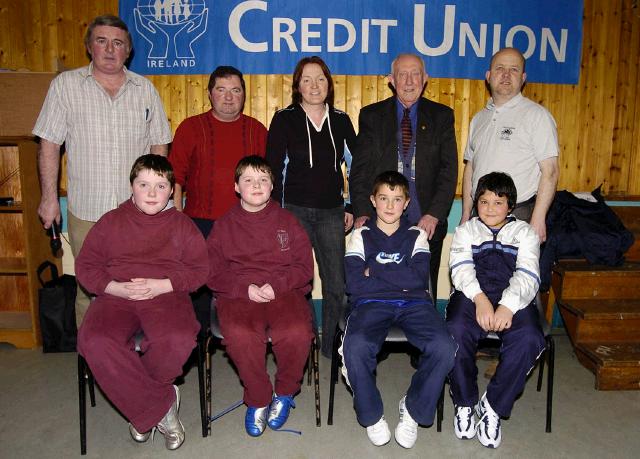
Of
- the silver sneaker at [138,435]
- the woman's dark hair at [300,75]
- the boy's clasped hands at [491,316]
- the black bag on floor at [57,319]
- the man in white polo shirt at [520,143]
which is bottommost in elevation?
the silver sneaker at [138,435]

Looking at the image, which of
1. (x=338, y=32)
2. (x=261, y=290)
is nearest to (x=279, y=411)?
(x=261, y=290)

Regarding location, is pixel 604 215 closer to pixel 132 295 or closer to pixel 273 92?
pixel 273 92

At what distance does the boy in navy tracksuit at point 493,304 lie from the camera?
2383mm

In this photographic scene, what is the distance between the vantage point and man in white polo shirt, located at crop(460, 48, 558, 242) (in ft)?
9.25

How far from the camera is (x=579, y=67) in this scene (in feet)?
12.9

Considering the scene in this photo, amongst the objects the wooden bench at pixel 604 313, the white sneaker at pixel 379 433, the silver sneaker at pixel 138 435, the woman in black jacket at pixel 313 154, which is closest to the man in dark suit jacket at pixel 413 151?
the woman in black jacket at pixel 313 154

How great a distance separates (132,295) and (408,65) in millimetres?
1929

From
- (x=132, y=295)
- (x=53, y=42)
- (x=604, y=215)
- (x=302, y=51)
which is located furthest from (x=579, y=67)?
(x=53, y=42)

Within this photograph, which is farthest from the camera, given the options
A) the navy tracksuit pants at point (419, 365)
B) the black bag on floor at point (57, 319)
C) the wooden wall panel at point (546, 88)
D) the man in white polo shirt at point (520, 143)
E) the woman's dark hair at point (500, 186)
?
the wooden wall panel at point (546, 88)

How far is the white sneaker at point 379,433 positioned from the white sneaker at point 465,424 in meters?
0.35

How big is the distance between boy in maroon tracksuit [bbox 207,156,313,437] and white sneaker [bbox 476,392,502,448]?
2.96 feet

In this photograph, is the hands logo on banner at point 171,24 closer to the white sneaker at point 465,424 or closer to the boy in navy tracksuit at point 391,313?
the boy in navy tracksuit at point 391,313

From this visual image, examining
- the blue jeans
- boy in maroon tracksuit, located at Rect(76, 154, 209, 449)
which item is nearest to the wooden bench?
the blue jeans

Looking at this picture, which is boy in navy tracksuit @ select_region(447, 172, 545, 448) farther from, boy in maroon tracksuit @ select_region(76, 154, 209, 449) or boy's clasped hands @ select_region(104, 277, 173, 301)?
boy's clasped hands @ select_region(104, 277, 173, 301)
